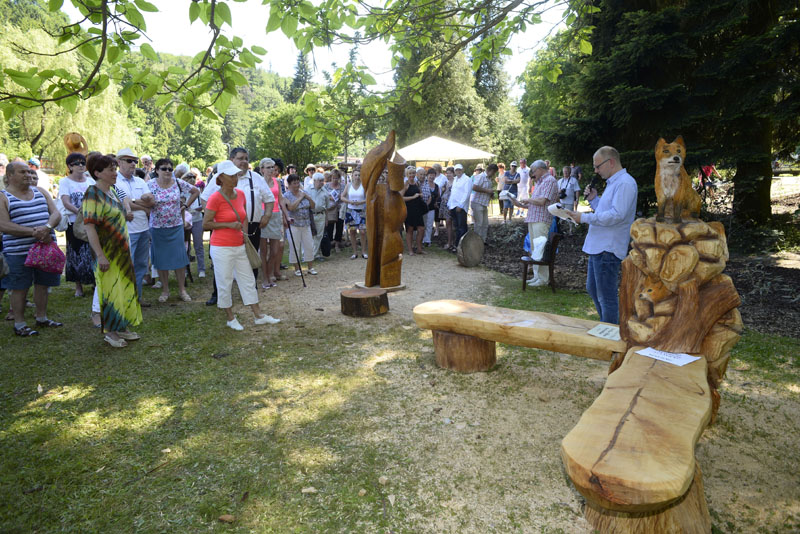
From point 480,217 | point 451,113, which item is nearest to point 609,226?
point 480,217

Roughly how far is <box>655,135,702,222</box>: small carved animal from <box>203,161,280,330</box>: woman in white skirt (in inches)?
154

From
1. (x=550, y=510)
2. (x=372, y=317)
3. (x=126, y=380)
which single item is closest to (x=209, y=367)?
(x=126, y=380)

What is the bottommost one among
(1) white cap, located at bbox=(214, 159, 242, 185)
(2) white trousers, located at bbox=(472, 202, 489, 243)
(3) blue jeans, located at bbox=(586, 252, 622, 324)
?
(3) blue jeans, located at bbox=(586, 252, 622, 324)

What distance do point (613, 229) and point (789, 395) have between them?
1.85m

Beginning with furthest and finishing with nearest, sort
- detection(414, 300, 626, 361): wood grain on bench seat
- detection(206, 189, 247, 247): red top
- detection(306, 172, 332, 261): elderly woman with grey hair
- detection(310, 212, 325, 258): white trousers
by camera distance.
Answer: detection(310, 212, 325, 258): white trousers → detection(306, 172, 332, 261): elderly woman with grey hair → detection(206, 189, 247, 247): red top → detection(414, 300, 626, 361): wood grain on bench seat

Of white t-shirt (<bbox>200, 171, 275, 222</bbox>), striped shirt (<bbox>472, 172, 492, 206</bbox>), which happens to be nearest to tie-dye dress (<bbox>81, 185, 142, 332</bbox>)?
white t-shirt (<bbox>200, 171, 275, 222</bbox>)

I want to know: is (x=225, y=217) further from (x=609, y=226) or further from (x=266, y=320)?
(x=609, y=226)

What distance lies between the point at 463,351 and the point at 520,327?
79 centimetres

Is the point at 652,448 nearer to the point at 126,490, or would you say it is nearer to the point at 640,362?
the point at 640,362

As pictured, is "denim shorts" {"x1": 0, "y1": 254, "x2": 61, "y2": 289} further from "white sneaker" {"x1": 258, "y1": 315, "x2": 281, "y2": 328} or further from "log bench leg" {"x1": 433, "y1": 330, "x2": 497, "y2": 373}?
"log bench leg" {"x1": 433, "y1": 330, "x2": 497, "y2": 373}

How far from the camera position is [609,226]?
13.3 ft

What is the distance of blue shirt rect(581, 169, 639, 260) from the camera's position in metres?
3.89

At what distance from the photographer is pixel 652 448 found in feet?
5.77

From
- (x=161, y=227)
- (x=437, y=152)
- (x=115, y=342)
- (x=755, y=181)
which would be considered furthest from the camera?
(x=437, y=152)
